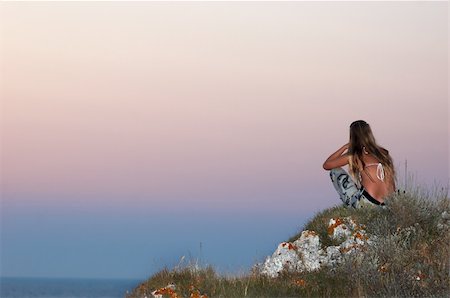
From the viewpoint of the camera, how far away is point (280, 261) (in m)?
19.0

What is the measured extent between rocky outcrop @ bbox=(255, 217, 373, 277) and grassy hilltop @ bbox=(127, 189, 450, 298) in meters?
0.23

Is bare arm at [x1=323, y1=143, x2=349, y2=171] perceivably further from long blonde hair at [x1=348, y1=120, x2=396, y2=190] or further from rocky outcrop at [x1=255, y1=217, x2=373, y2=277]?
rocky outcrop at [x1=255, y1=217, x2=373, y2=277]

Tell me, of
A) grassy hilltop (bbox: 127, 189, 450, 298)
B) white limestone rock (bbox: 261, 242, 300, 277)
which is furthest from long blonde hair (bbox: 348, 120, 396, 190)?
white limestone rock (bbox: 261, 242, 300, 277)

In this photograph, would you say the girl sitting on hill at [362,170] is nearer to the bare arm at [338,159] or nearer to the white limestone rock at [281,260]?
the bare arm at [338,159]

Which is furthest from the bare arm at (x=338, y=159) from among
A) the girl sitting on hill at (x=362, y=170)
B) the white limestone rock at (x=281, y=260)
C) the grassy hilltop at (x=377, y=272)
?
the white limestone rock at (x=281, y=260)

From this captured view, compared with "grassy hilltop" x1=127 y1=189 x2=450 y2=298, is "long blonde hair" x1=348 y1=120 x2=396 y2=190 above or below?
above

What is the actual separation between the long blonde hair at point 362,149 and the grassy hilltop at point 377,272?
0.91m

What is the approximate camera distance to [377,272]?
16578 mm

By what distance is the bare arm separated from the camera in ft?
66.5

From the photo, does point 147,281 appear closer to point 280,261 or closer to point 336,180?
point 280,261

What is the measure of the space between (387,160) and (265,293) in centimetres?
562

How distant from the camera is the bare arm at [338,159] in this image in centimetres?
2028

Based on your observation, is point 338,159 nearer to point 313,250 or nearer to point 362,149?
point 362,149

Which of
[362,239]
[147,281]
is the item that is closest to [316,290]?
[362,239]
